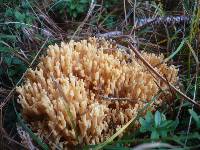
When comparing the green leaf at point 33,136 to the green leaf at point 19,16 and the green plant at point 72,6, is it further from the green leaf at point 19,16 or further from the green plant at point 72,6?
the green plant at point 72,6

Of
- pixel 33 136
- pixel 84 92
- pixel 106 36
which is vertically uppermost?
pixel 106 36

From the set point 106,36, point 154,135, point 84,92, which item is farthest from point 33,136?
point 106,36

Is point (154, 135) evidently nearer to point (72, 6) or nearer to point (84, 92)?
point (84, 92)

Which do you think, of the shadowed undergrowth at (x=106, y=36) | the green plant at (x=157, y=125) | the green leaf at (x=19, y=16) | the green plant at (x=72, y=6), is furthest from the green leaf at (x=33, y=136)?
the green plant at (x=72, y=6)

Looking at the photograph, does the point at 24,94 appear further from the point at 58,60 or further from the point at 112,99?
the point at 112,99

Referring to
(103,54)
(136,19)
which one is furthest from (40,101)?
(136,19)
